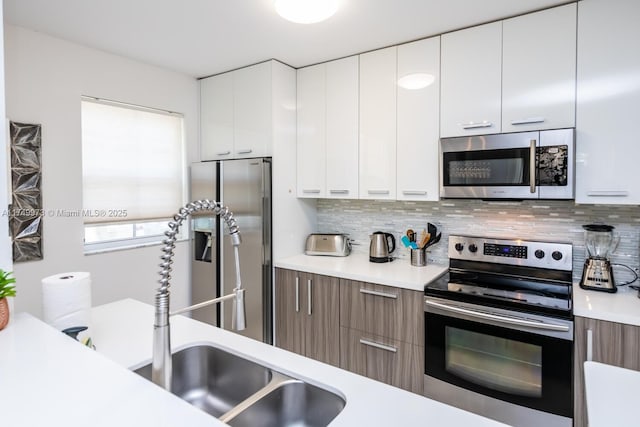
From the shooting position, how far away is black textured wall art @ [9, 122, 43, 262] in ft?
→ 6.86

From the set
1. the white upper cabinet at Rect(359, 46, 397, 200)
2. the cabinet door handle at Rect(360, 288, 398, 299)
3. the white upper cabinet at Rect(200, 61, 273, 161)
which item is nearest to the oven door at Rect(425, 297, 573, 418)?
the cabinet door handle at Rect(360, 288, 398, 299)

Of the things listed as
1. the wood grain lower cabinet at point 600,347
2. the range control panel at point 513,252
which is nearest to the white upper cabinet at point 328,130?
the range control panel at point 513,252

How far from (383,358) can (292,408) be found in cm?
125

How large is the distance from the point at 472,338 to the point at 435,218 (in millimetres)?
939

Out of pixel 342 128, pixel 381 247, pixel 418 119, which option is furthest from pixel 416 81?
pixel 381 247

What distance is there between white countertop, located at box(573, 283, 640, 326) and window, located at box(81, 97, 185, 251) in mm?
2782

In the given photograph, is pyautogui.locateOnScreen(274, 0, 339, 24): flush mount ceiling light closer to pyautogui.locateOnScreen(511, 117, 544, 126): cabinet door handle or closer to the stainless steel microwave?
the stainless steel microwave

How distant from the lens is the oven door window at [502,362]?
1672 mm

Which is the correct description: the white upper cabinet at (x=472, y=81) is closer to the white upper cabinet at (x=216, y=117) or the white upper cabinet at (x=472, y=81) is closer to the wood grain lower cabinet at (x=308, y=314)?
the wood grain lower cabinet at (x=308, y=314)

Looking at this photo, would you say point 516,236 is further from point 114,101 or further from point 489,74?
point 114,101

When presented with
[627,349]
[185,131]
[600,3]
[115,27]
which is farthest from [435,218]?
[115,27]

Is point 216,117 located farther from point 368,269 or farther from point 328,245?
point 368,269

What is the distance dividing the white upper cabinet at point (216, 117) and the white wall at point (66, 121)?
384mm

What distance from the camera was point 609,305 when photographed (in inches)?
66.3
